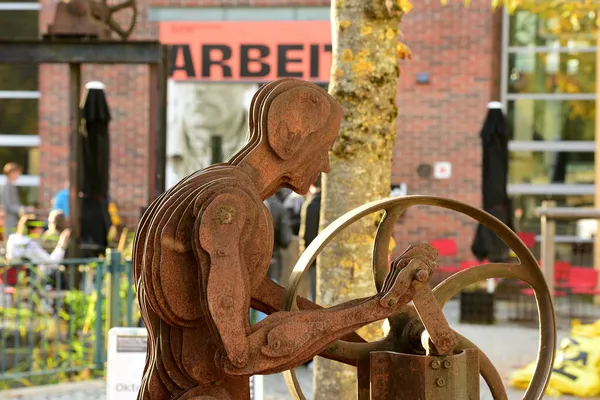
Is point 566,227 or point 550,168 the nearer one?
point 566,227

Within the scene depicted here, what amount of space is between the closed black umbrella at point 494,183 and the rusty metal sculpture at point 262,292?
30.8 ft

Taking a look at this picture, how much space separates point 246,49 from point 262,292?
41.4 feet

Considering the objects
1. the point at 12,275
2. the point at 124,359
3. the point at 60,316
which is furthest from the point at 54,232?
the point at 124,359

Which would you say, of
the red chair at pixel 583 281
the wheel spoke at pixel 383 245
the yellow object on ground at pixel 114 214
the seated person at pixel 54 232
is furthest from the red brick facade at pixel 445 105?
the wheel spoke at pixel 383 245

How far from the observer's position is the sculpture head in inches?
131

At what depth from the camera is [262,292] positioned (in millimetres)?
3408

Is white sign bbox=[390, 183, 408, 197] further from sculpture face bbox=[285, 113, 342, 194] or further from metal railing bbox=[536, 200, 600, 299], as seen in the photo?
sculpture face bbox=[285, 113, 342, 194]

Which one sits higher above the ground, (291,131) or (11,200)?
(291,131)

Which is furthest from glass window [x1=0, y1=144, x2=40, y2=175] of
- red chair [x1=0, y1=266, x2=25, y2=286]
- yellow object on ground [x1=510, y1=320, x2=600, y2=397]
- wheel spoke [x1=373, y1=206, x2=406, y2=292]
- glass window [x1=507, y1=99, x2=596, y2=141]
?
wheel spoke [x1=373, y1=206, x2=406, y2=292]

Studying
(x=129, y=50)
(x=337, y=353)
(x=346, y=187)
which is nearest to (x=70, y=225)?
(x=129, y=50)

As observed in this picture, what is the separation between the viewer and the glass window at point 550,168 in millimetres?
16359

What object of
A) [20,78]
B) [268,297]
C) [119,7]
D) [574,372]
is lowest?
[574,372]

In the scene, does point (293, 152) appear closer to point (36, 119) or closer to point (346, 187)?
point (346, 187)

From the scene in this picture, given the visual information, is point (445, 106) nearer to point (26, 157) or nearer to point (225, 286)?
point (26, 157)
